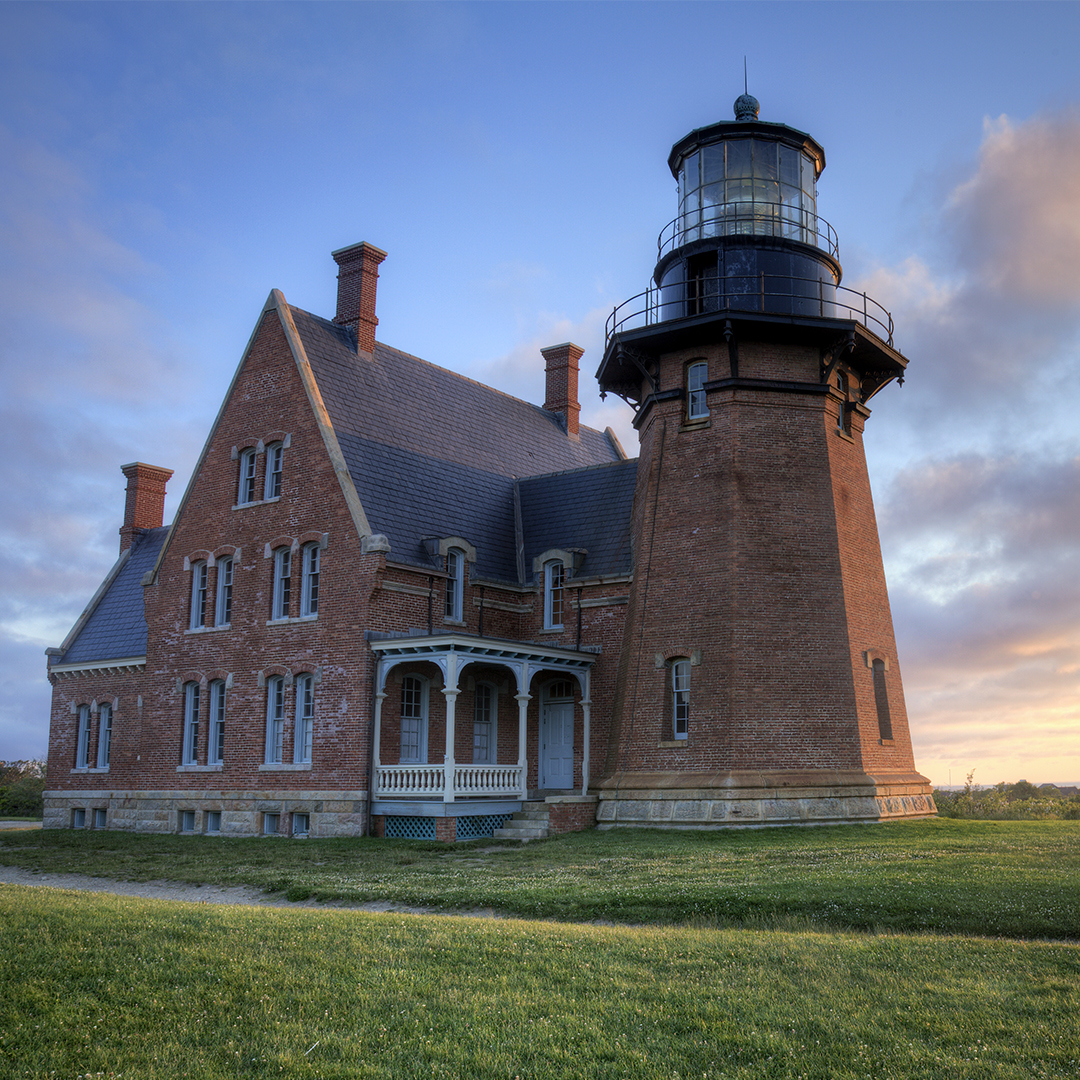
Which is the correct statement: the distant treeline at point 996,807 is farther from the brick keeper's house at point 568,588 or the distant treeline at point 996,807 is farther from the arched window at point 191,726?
the arched window at point 191,726

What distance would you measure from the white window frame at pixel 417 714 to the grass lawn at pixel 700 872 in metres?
2.64

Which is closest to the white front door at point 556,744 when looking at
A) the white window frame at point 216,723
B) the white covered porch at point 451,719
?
the white covered porch at point 451,719

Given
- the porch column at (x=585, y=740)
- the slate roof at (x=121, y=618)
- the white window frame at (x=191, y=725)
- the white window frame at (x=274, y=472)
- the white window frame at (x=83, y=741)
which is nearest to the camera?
the porch column at (x=585, y=740)

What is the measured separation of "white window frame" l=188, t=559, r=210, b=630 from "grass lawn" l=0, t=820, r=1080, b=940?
5885mm

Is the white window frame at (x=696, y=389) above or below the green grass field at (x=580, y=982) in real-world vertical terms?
above

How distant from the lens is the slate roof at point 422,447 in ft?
78.5

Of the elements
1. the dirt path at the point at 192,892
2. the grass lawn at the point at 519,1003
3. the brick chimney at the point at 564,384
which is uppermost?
the brick chimney at the point at 564,384

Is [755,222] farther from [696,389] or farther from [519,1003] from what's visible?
[519,1003]

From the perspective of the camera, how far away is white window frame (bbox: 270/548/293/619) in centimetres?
2408

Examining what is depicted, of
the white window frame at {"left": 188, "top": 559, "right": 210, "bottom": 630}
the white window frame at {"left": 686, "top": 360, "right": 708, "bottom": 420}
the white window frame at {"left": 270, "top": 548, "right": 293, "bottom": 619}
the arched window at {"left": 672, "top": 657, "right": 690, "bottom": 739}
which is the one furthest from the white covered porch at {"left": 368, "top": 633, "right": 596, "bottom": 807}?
the white window frame at {"left": 188, "top": 559, "right": 210, "bottom": 630}

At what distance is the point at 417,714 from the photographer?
23.1 metres

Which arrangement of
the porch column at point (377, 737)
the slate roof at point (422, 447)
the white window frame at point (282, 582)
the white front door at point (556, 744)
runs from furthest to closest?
the white front door at point (556, 744), the white window frame at point (282, 582), the slate roof at point (422, 447), the porch column at point (377, 737)

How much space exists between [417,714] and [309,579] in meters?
3.87

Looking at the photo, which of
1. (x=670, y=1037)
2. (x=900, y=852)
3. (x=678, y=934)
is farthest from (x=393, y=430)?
(x=670, y=1037)
